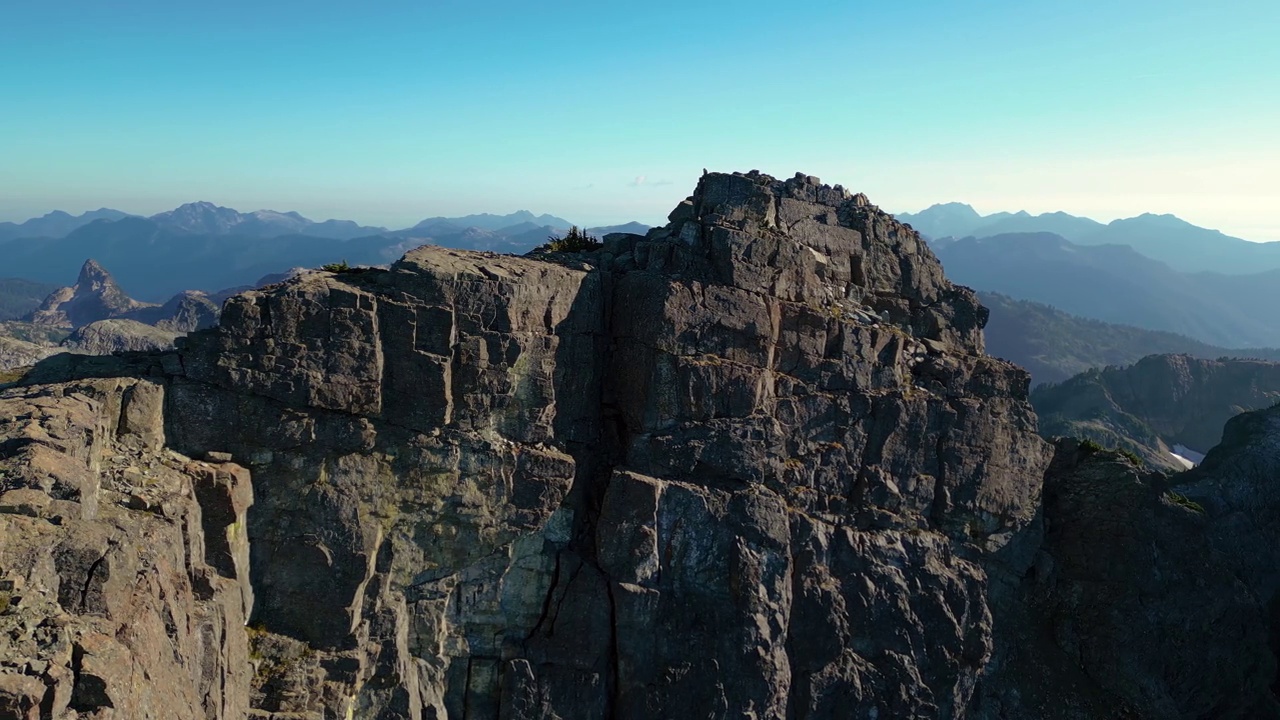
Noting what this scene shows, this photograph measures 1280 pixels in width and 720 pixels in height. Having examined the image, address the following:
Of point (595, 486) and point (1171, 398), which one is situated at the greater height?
point (595, 486)

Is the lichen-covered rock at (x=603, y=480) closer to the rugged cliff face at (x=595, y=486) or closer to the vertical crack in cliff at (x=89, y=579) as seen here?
the rugged cliff face at (x=595, y=486)

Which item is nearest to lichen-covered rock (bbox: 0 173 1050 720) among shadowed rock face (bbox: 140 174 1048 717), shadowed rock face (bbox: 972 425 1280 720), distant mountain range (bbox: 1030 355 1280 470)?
shadowed rock face (bbox: 140 174 1048 717)

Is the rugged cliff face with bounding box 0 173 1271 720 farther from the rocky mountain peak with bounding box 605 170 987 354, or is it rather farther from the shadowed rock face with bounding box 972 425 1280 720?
the shadowed rock face with bounding box 972 425 1280 720

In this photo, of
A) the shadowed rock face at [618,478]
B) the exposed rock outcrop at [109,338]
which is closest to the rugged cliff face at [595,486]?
the shadowed rock face at [618,478]

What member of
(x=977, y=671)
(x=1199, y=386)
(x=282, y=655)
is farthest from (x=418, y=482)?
(x=1199, y=386)

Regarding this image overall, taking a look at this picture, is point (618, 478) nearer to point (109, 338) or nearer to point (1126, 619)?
point (1126, 619)

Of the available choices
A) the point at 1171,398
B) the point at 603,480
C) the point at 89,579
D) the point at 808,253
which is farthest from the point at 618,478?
the point at 1171,398

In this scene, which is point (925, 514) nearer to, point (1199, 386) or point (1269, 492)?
point (1269, 492)

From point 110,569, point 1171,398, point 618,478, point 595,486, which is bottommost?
point 1171,398

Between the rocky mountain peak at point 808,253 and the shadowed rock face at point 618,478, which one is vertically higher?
the rocky mountain peak at point 808,253
